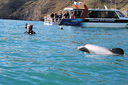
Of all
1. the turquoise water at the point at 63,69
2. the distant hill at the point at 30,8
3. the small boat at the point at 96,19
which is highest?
the distant hill at the point at 30,8

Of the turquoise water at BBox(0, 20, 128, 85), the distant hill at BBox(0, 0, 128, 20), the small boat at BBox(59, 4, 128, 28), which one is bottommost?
the turquoise water at BBox(0, 20, 128, 85)

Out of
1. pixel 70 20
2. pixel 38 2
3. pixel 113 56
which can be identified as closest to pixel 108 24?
pixel 70 20

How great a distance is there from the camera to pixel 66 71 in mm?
7547

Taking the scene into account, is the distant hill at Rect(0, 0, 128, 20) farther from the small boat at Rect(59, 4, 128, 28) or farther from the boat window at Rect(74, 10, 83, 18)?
the boat window at Rect(74, 10, 83, 18)

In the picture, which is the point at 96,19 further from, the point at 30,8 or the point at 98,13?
the point at 30,8

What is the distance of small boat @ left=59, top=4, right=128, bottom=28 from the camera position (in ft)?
117

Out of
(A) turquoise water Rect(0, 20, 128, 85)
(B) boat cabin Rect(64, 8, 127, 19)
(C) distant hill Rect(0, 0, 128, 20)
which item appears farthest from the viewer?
(C) distant hill Rect(0, 0, 128, 20)

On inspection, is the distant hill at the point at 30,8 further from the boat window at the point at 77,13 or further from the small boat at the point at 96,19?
the boat window at the point at 77,13

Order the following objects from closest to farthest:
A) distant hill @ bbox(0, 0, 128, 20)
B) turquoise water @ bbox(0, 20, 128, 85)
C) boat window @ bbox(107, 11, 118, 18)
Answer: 1. turquoise water @ bbox(0, 20, 128, 85)
2. boat window @ bbox(107, 11, 118, 18)
3. distant hill @ bbox(0, 0, 128, 20)

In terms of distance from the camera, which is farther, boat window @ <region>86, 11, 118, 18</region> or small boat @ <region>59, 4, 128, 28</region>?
boat window @ <region>86, 11, 118, 18</region>

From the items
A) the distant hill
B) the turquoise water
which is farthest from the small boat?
the distant hill

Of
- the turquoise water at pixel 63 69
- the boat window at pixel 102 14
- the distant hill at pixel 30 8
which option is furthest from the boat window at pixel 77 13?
the distant hill at pixel 30 8

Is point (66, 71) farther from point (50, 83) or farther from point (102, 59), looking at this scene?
point (102, 59)

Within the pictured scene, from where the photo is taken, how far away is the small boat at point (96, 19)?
3575cm
